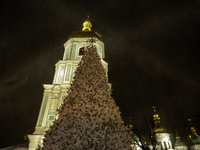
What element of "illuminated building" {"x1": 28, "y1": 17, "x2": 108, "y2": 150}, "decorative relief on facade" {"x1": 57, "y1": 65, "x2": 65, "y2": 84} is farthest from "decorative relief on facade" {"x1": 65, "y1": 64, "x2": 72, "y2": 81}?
"decorative relief on facade" {"x1": 57, "y1": 65, "x2": 65, "y2": 84}

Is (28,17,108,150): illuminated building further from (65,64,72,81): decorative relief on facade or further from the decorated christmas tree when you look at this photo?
the decorated christmas tree

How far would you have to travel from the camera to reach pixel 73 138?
5.32 meters

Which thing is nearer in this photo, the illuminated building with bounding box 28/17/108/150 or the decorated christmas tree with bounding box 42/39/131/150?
the decorated christmas tree with bounding box 42/39/131/150

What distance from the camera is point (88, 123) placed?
18.2ft

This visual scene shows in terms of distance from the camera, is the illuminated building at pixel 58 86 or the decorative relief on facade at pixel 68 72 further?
the decorative relief on facade at pixel 68 72

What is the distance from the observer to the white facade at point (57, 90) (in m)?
14.2

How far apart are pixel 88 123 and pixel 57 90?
40.3 ft

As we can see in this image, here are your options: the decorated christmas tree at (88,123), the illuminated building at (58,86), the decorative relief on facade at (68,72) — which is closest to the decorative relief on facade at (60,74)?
the illuminated building at (58,86)

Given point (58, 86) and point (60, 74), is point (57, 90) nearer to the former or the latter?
point (58, 86)

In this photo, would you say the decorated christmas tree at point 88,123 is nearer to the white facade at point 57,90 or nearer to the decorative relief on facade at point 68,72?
the white facade at point 57,90

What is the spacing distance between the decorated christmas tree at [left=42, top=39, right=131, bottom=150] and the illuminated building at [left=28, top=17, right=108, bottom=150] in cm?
637

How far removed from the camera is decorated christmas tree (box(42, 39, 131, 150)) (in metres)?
5.30

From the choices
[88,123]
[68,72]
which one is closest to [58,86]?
[68,72]

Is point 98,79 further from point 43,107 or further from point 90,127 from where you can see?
point 43,107
